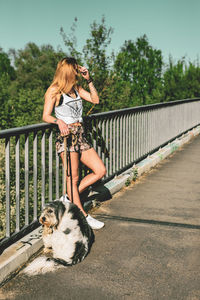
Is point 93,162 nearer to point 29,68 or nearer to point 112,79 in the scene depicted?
point 112,79

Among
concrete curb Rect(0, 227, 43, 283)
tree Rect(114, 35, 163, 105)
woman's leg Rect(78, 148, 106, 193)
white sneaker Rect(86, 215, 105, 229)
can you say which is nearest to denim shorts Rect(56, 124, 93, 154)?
woman's leg Rect(78, 148, 106, 193)

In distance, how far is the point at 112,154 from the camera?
661cm

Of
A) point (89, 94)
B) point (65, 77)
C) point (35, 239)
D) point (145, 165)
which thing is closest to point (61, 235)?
point (35, 239)

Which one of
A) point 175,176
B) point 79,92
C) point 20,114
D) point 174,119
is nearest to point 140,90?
point 20,114

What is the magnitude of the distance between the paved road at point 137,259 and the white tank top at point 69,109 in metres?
1.38

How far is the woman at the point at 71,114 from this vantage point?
4.21m

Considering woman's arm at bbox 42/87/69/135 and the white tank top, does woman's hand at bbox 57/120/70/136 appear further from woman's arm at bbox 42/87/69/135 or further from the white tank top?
the white tank top

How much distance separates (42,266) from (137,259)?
3.10ft

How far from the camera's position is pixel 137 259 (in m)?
3.92

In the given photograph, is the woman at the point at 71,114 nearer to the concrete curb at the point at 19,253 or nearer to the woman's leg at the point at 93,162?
the woman's leg at the point at 93,162

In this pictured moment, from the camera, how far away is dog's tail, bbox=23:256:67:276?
11.8 ft

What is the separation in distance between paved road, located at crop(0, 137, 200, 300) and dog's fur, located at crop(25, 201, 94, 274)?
11 cm

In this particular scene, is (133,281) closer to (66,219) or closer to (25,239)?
(66,219)

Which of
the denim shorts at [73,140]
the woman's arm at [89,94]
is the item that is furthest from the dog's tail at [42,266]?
the woman's arm at [89,94]
